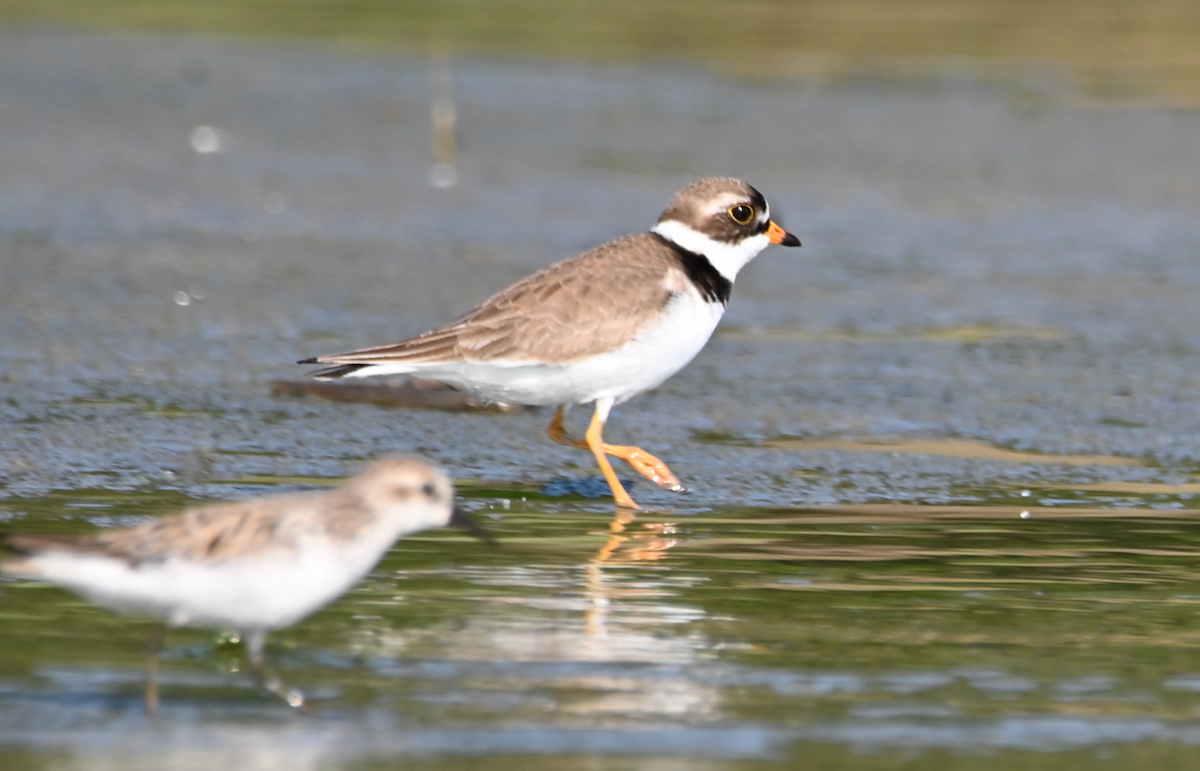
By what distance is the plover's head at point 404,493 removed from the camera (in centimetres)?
493

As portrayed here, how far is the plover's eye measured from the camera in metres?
8.36

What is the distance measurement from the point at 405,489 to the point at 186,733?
0.83m

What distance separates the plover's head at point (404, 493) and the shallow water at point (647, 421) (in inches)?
17.7

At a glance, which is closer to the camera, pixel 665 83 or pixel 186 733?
pixel 186 733

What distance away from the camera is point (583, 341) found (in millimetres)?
7777

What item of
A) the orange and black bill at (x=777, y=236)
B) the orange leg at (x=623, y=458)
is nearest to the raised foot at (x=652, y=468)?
the orange leg at (x=623, y=458)

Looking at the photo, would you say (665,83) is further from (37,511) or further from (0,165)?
(37,511)

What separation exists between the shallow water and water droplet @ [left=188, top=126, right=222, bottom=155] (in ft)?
0.22

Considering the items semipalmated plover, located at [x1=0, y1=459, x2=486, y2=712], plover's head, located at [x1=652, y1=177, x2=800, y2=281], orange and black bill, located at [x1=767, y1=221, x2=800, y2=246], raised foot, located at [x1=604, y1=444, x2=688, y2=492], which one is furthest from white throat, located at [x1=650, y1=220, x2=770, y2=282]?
semipalmated plover, located at [x1=0, y1=459, x2=486, y2=712]

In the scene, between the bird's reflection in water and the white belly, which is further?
the white belly

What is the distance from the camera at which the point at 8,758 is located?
4.37 m

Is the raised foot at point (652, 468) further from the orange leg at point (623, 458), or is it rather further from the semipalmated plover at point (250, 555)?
the semipalmated plover at point (250, 555)

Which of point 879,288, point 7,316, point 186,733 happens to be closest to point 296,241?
point 7,316

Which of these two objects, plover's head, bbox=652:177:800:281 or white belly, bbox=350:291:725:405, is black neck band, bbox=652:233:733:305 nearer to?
plover's head, bbox=652:177:800:281
